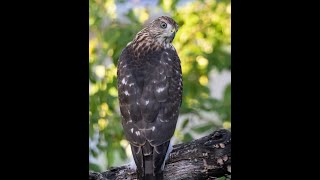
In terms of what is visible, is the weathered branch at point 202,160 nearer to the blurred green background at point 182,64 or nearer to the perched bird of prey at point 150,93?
the blurred green background at point 182,64

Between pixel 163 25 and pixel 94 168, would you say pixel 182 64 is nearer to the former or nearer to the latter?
pixel 163 25

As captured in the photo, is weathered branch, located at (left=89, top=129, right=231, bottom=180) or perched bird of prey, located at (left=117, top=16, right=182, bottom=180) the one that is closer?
perched bird of prey, located at (left=117, top=16, right=182, bottom=180)

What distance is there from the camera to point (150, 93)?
2775 mm

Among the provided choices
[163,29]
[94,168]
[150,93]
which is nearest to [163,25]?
[163,29]

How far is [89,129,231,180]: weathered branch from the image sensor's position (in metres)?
2.97

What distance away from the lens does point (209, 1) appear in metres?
3.36

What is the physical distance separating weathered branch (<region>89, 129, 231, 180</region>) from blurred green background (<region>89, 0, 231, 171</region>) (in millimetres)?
74

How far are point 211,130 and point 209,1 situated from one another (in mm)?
658

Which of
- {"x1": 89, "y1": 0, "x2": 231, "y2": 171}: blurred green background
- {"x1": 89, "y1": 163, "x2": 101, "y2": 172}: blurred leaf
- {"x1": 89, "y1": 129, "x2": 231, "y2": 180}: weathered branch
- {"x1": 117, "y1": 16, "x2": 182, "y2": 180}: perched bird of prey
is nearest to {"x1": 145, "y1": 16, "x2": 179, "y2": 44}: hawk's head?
{"x1": 117, "y1": 16, "x2": 182, "y2": 180}: perched bird of prey

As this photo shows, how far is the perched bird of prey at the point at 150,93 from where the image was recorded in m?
2.72

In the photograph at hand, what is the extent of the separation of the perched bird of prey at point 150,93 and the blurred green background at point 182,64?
16 cm

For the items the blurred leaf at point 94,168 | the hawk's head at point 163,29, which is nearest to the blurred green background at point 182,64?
the blurred leaf at point 94,168

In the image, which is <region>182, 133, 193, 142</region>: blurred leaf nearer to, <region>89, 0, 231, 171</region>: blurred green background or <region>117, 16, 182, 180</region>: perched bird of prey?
<region>89, 0, 231, 171</region>: blurred green background

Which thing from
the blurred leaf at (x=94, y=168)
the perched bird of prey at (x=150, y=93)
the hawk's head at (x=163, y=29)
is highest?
the hawk's head at (x=163, y=29)
